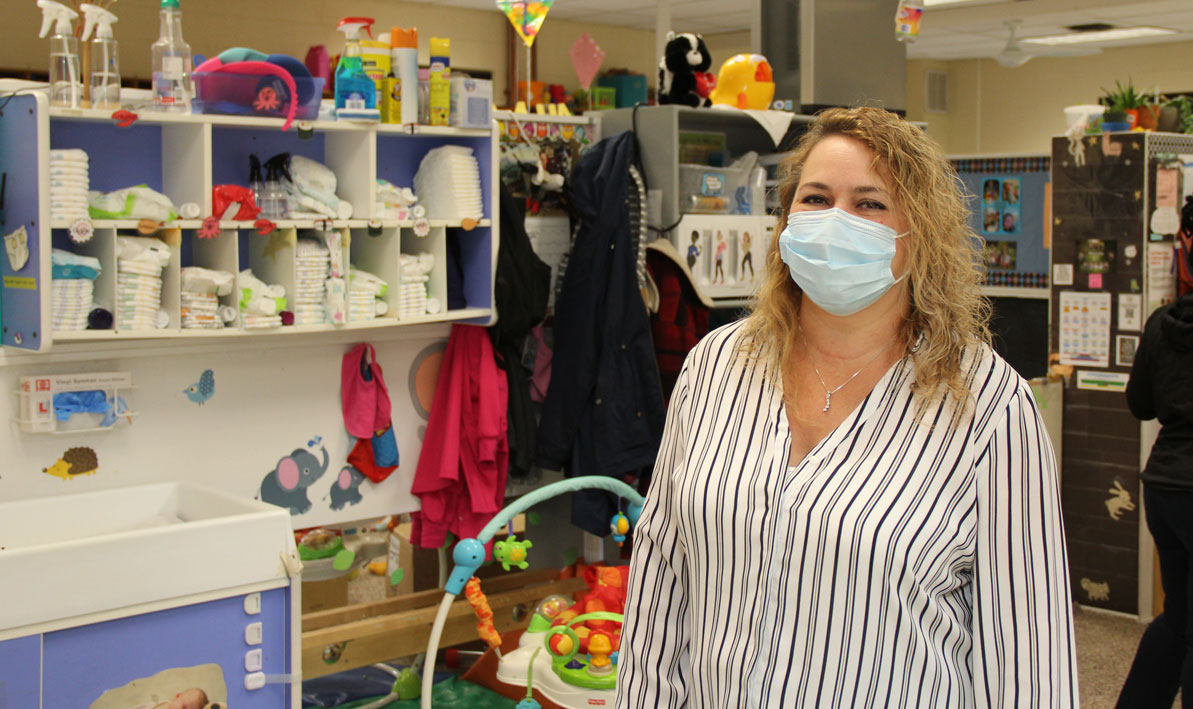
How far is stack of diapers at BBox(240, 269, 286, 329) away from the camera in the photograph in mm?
3000

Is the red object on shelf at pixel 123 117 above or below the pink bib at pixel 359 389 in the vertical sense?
above

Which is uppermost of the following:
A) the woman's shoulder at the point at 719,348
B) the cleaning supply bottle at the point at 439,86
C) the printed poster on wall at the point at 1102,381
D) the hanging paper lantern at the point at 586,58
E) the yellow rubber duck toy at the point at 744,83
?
the hanging paper lantern at the point at 586,58

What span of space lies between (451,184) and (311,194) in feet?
1.45

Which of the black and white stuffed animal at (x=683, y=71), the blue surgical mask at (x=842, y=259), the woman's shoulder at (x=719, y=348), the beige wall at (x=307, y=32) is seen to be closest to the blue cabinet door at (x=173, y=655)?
the woman's shoulder at (x=719, y=348)

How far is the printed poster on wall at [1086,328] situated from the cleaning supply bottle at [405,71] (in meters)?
2.97

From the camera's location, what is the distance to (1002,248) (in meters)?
5.69

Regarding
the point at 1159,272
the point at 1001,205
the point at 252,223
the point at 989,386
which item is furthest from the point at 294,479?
the point at 1001,205

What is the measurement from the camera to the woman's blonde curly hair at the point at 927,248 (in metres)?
1.57

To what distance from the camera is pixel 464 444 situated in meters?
3.64

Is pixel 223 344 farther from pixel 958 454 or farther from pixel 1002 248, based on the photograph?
pixel 1002 248

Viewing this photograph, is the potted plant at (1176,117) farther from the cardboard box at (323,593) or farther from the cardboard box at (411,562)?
the cardboard box at (323,593)

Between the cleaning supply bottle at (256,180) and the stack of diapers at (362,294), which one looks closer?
the cleaning supply bottle at (256,180)

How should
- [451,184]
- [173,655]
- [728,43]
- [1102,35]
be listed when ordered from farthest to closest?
[728,43] < [1102,35] < [451,184] < [173,655]

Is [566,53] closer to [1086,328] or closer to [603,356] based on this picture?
[1086,328]
